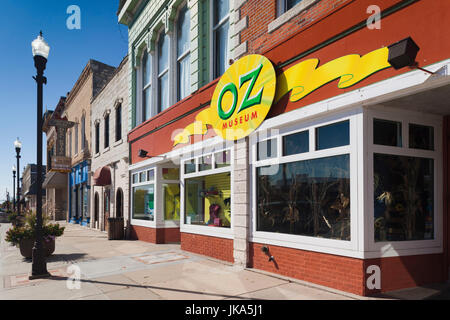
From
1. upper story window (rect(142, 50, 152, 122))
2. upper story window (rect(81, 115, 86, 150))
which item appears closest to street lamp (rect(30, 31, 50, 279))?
upper story window (rect(142, 50, 152, 122))

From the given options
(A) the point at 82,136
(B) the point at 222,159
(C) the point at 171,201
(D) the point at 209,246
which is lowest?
(D) the point at 209,246

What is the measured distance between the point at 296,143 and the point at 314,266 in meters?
2.26

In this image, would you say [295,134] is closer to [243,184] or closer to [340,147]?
[340,147]

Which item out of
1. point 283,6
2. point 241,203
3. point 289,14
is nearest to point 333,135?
point 289,14

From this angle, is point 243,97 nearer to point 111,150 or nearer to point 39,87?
point 39,87

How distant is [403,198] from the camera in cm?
595

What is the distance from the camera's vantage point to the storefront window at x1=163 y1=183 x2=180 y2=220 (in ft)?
42.7

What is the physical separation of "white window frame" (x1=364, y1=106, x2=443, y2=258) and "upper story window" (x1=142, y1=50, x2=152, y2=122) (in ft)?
33.8

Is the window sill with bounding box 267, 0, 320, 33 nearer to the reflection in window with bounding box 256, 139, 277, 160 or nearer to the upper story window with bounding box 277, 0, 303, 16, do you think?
the upper story window with bounding box 277, 0, 303, 16

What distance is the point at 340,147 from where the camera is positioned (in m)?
5.77

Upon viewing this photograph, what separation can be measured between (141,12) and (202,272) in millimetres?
11293

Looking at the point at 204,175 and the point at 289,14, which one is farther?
the point at 204,175
